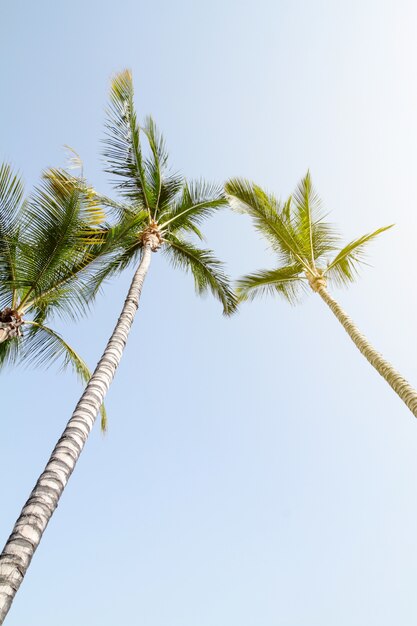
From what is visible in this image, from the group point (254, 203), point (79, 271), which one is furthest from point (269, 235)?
point (79, 271)

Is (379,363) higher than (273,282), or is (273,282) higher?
(273,282)

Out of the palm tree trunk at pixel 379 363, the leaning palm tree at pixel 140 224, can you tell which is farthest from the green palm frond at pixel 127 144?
the palm tree trunk at pixel 379 363

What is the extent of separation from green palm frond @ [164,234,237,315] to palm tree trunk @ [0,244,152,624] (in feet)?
16.2

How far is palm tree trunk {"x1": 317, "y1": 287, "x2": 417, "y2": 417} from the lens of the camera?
5.86 meters

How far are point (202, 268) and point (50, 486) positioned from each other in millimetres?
7475

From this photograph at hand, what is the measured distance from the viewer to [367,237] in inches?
361

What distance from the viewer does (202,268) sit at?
10227 mm

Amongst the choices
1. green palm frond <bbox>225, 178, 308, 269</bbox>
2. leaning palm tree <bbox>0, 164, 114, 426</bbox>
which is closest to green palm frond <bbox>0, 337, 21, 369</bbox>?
leaning palm tree <bbox>0, 164, 114, 426</bbox>

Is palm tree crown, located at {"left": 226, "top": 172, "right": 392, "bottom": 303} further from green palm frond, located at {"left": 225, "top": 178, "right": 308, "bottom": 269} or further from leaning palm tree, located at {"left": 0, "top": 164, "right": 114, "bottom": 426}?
leaning palm tree, located at {"left": 0, "top": 164, "right": 114, "bottom": 426}

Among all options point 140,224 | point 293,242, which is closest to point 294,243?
point 293,242

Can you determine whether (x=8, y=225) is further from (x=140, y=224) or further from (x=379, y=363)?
(x=379, y=363)

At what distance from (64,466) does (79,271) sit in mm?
4843

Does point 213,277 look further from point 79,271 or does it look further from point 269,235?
point 79,271

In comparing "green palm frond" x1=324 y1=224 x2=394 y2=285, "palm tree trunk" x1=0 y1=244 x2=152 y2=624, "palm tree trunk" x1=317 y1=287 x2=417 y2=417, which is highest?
"green palm frond" x1=324 y1=224 x2=394 y2=285
